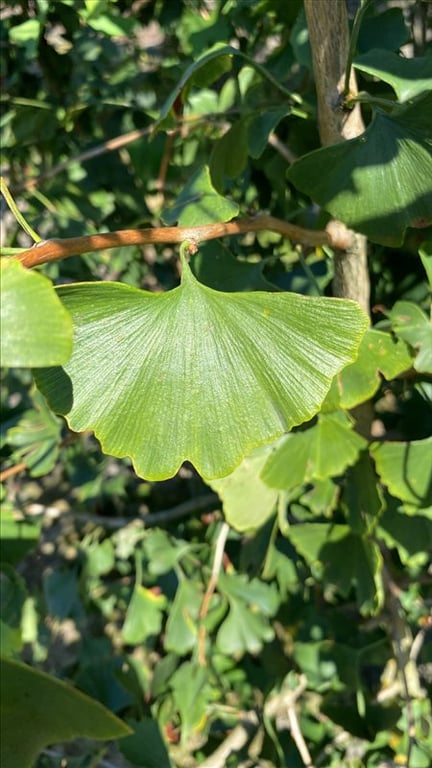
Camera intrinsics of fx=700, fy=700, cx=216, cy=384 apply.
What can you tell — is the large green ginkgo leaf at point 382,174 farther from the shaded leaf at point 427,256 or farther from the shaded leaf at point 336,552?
the shaded leaf at point 336,552

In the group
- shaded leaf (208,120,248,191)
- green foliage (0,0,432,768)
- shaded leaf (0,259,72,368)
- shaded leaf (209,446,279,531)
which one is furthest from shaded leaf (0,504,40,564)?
shaded leaf (0,259,72,368)

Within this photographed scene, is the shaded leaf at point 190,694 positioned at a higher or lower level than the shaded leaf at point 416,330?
lower

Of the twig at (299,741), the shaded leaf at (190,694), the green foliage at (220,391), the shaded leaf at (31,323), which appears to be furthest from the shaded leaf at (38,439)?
the shaded leaf at (31,323)

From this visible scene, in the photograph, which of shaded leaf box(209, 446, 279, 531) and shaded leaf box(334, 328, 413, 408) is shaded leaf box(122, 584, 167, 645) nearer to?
shaded leaf box(209, 446, 279, 531)

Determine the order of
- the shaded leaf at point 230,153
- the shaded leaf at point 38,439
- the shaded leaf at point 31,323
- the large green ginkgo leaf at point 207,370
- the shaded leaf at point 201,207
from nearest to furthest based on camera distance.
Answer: the shaded leaf at point 31,323 → the large green ginkgo leaf at point 207,370 → the shaded leaf at point 201,207 → the shaded leaf at point 230,153 → the shaded leaf at point 38,439

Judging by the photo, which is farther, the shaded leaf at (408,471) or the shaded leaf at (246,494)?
the shaded leaf at (246,494)

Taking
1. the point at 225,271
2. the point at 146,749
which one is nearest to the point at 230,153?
the point at 225,271

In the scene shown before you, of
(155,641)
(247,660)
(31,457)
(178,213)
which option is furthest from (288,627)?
(178,213)
